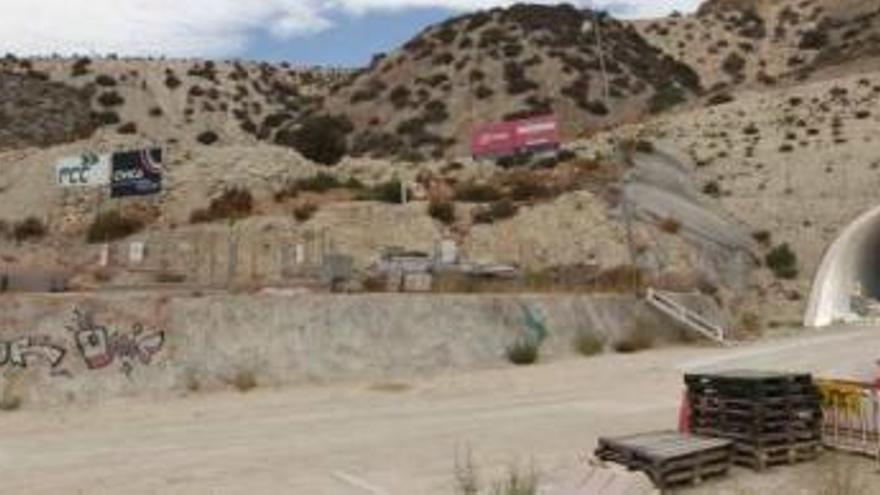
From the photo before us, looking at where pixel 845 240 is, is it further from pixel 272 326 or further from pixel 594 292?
pixel 272 326

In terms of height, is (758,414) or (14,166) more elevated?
(14,166)

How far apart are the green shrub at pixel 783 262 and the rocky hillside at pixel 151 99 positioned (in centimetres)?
4394

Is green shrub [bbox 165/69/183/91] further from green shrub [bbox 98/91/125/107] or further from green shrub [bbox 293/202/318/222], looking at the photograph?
green shrub [bbox 293/202/318/222]

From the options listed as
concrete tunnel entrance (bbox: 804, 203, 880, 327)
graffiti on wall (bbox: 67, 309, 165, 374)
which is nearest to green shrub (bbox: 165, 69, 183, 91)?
concrete tunnel entrance (bbox: 804, 203, 880, 327)

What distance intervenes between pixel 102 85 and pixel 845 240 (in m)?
70.5

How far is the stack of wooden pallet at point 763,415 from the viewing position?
20.2m

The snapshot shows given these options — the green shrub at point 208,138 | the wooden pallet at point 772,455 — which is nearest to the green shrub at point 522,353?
the wooden pallet at point 772,455

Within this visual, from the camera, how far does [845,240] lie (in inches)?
2162

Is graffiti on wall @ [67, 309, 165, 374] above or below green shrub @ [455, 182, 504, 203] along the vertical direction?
below

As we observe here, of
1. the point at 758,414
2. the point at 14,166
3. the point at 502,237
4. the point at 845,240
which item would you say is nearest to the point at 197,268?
the point at 502,237

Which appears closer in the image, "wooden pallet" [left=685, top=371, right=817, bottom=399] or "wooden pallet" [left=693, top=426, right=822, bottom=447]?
"wooden pallet" [left=693, top=426, right=822, bottom=447]

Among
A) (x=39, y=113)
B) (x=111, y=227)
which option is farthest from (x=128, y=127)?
(x=111, y=227)

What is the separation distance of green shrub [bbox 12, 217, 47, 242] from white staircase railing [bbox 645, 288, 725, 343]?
2704 centimetres

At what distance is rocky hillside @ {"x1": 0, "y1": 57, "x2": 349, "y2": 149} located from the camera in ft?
301
